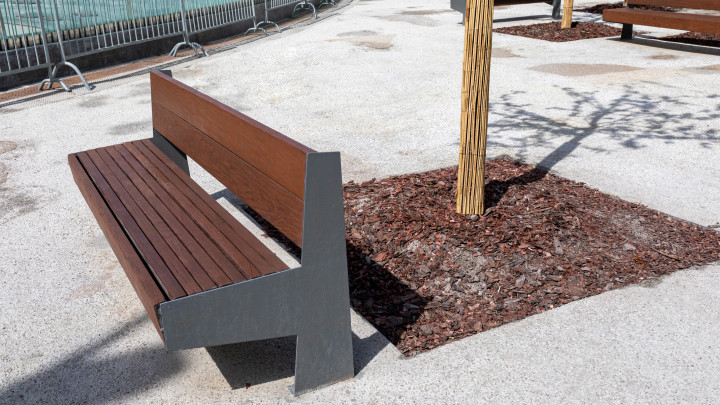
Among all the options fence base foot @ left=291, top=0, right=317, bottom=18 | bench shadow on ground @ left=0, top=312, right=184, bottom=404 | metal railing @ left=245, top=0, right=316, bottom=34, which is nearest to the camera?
bench shadow on ground @ left=0, top=312, right=184, bottom=404

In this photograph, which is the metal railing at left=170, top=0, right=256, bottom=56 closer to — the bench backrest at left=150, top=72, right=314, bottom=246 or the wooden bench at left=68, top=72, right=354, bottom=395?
the bench backrest at left=150, top=72, right=314, bottom=246

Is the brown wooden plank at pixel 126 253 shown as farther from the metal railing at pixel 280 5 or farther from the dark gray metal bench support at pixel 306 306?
the metal railing at pixel 280 5

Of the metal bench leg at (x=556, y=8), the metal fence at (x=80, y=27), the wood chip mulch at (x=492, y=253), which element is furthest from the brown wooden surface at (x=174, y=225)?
the metal bench leg at (x=556, y=8)

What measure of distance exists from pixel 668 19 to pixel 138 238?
10.6 metres

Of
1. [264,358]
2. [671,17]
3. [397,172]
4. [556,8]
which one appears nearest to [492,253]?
[264,358]

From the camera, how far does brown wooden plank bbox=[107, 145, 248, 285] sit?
2982 millimetres

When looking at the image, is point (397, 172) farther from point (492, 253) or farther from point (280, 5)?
point (280, 5)

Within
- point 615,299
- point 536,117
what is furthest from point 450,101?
point 615,299

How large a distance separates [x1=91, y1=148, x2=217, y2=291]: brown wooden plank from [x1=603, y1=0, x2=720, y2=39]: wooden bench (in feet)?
32.1

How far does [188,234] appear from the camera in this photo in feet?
11.3

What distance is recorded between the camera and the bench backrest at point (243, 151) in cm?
301

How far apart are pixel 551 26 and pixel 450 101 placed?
21.5 feet

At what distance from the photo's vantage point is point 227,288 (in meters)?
2.81

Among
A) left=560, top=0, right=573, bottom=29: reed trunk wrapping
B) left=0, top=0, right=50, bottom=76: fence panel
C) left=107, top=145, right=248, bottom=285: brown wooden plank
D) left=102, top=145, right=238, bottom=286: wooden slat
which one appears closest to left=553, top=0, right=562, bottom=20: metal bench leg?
left=560, top=0, right=573, bottom=29: reed trunk wrapping
